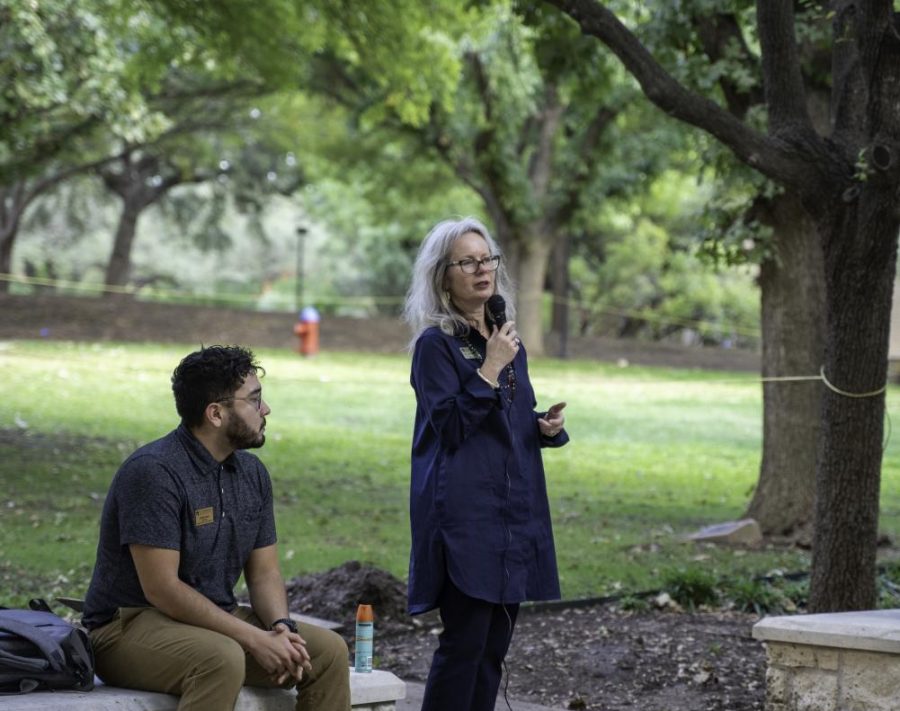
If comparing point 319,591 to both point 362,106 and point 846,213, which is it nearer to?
point 846,213

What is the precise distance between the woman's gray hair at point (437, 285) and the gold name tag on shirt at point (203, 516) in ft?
Result: 2.67

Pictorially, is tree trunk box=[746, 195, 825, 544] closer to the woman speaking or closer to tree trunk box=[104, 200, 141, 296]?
the woman speaking

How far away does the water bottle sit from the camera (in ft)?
14.1

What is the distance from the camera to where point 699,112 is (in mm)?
6391

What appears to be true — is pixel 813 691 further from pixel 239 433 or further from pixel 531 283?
pixel 531 283

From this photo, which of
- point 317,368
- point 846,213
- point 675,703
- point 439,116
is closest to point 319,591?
point 675,703

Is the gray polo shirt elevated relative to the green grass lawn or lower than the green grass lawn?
elevated

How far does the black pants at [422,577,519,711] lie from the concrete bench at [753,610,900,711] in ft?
5.34

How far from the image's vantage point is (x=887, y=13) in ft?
19.8

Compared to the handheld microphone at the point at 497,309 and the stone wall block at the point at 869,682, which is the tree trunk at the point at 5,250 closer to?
the stone wall block at the point at 869,682

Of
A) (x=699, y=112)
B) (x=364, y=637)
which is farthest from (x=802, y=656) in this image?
(x=699, y=112)

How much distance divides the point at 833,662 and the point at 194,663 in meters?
2.71

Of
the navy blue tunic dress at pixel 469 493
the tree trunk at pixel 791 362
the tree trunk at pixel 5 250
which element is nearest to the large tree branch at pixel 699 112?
the navy blue tunic dress at pixel 469 493

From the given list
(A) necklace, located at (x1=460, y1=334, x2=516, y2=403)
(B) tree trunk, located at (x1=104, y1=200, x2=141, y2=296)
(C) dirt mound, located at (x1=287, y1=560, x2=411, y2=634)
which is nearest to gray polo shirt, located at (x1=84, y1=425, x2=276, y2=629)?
(A) necklace, located at (x1=460, y1=334, x2=516, y2=403)
